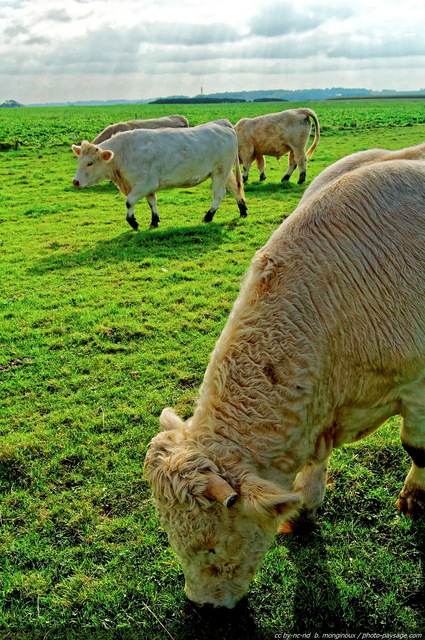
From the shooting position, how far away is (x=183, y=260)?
400 inches

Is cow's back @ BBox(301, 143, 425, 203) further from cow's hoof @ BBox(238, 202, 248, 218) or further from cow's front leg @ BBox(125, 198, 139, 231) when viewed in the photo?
cow's hoof @ BBox(238, 202, 248, 218)

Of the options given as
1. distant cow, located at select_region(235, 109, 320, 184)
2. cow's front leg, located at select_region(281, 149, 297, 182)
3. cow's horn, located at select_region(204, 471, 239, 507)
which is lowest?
cow's horn, located at select_region(204, 471, 239, 507)

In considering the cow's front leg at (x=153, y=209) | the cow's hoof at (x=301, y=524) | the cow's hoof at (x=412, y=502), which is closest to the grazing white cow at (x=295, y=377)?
the cow's hoof at (x=412, y=502)

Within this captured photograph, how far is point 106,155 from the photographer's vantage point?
40.5 feet

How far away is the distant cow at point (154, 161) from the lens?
12531mm

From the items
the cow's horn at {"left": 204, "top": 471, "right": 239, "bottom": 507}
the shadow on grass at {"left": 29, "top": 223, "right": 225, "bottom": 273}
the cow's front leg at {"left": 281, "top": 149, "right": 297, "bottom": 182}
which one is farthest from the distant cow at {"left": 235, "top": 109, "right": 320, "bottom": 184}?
the cow's horn at {"left": 204, "top": 471, "right": 239, "bottom": 507}

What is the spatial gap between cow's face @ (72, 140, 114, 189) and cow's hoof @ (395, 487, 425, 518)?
1103 cm

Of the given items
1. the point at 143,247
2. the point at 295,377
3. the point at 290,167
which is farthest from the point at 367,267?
the point at 290,167

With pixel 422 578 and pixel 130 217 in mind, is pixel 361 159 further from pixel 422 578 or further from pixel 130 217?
pixel 130 217

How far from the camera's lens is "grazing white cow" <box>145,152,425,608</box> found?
8.44 feet

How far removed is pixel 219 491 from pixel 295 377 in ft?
2.65

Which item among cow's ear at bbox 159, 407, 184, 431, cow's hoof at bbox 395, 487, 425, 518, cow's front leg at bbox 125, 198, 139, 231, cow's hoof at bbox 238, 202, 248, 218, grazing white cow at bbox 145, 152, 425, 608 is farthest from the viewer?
cow's hoof at bbox 238, 202, 248, 218

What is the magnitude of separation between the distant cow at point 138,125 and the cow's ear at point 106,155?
392cm

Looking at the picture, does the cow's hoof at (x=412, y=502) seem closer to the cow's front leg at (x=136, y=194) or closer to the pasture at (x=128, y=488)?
the pasture at (x=128, y=488)
